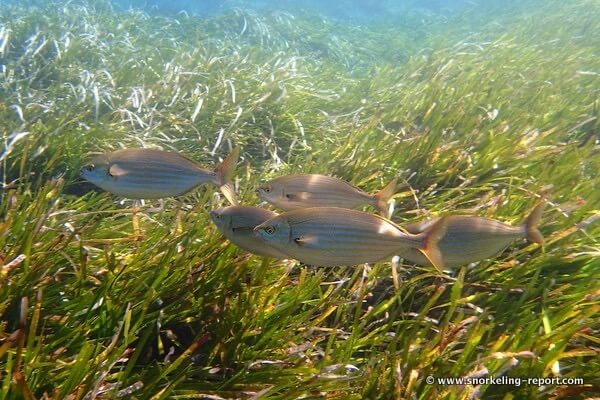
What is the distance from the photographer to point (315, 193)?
3057mm

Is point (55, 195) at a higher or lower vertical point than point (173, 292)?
higher

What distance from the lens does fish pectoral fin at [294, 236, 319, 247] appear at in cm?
222

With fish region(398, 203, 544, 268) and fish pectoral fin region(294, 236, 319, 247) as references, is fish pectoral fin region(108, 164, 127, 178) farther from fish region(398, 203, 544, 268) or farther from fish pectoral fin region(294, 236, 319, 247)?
fish region(398, 203, 544, 268)

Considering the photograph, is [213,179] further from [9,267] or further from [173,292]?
[9,267]

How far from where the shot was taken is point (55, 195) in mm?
3443

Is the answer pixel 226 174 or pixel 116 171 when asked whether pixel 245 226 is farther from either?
pixel 116 171

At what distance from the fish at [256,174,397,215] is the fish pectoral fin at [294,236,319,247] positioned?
0.86 metres

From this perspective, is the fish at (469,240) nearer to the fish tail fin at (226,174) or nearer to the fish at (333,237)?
the fish at (333,237)

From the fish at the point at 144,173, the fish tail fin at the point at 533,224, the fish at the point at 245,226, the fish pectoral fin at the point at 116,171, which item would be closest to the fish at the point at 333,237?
the fish at the point at 245,226

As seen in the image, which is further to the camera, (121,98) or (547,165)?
(121,98)

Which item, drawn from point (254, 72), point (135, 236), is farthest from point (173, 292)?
point (254, 72)

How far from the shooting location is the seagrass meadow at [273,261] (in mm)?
2238

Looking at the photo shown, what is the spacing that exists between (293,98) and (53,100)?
3.92m

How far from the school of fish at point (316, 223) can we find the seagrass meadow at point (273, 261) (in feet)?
0.95
